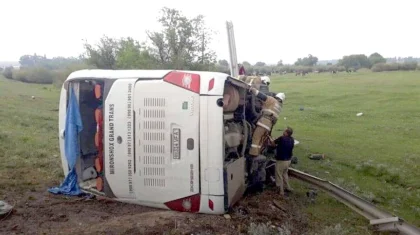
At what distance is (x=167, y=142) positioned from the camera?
6371 millimetres

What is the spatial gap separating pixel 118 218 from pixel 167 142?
44.4 inches

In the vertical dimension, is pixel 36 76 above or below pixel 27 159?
above

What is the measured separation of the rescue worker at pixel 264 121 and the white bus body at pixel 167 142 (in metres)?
0.80

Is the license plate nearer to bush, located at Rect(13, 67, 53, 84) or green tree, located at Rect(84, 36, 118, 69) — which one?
green tree, located at Rect(84, 36, 118, 69)

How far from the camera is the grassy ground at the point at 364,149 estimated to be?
8.89 m

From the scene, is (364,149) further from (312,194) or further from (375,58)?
(375,58)

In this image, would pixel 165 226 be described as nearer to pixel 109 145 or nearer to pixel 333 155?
pixel 109 145

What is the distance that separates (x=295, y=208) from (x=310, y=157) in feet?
17.0

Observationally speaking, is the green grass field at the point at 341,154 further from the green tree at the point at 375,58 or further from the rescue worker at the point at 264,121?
the green tree at the point at 375,58

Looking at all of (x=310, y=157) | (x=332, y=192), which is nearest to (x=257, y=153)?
(x=332, y=192)

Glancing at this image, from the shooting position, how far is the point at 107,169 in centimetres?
666

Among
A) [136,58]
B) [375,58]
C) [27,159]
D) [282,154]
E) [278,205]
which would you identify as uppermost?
[375,58]

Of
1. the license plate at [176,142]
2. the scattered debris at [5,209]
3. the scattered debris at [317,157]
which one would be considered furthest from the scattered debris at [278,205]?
the scattered debris at [317,157]

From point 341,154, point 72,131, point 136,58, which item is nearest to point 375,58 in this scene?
point 136,58
